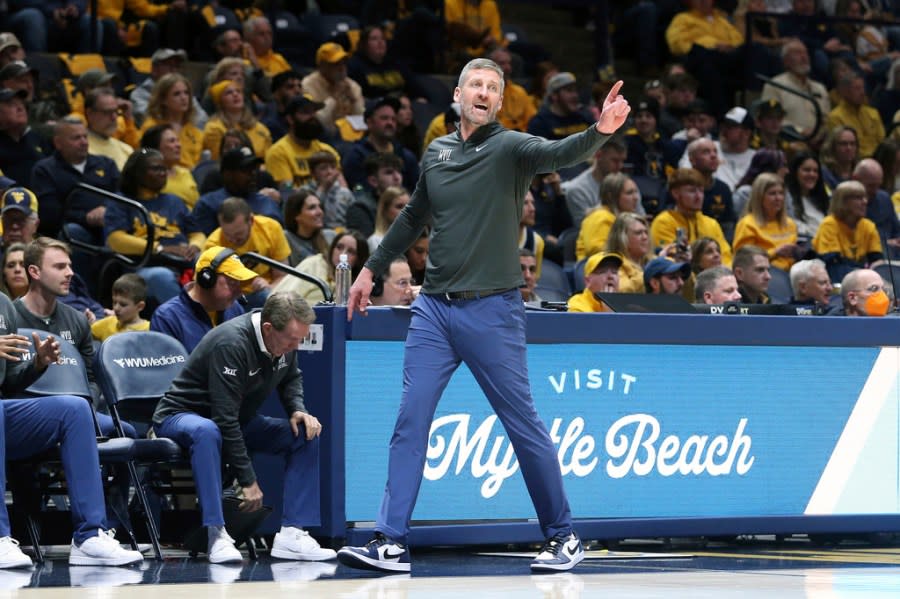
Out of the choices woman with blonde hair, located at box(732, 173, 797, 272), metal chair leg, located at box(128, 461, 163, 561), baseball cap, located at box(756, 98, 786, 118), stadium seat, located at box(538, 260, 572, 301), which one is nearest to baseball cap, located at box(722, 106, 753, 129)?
baseball cap, located at box(756, 98, 786, 118)

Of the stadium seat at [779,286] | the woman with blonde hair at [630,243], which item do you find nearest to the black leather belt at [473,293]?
the woman with blonde hair at [630,243]

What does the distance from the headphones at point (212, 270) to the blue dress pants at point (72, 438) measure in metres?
1.58

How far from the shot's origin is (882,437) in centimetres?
925

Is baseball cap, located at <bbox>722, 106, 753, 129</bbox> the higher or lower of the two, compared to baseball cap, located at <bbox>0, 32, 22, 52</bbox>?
lower

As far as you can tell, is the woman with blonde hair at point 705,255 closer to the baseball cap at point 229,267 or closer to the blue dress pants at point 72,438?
the baseball cap at point 229,267

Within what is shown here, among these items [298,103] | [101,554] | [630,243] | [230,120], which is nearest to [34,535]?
[101,554]

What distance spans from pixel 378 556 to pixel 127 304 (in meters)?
4.13

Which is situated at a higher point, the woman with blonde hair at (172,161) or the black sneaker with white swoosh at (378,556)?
the woman with blonde hair at (172,161)

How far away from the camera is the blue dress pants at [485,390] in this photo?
7.27 metres

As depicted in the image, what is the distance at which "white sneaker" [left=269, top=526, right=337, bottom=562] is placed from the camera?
8.09m

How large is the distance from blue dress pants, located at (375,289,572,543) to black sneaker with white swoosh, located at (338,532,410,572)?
45 mm

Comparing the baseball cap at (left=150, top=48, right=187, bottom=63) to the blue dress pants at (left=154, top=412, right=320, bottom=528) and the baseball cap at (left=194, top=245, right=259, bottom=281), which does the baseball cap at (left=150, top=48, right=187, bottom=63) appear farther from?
the blue dress pants at (left=154, top=412, right=320, bottom=528)

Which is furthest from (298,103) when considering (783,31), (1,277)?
(783,31)

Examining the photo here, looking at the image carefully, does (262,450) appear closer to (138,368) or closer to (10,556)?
(138,368)
